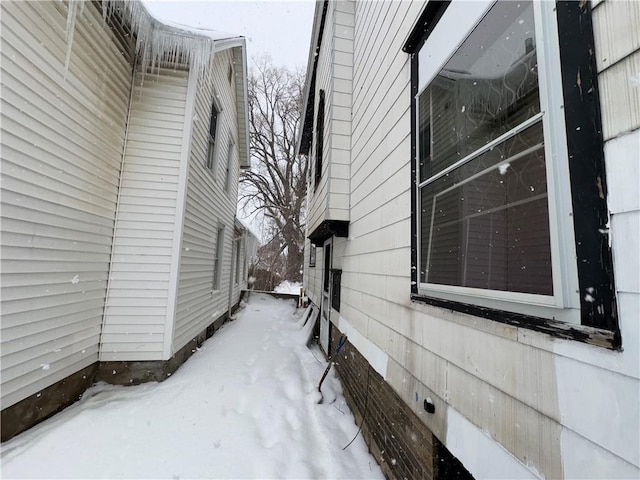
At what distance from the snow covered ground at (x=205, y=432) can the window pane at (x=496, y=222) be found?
208 cm

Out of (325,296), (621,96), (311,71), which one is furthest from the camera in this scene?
(311,71)

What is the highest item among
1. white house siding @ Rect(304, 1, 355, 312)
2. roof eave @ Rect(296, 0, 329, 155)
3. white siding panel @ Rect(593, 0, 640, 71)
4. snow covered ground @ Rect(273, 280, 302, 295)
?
roof eave @ Rect(296, 0, 329, 155)

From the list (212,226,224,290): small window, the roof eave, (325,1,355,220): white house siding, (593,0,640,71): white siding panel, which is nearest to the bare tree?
the roof eave

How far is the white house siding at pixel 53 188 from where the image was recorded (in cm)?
279

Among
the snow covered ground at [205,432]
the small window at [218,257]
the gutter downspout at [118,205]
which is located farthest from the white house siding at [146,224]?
the small window at [218,257]

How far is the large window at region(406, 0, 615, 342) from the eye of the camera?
3.51 ft

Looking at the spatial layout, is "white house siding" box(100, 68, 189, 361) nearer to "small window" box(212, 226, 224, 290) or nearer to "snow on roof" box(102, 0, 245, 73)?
"snow on roof" box(102, 0, 245, 73)

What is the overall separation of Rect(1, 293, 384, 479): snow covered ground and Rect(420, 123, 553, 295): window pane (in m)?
2.08

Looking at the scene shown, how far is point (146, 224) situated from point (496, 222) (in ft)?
15.0

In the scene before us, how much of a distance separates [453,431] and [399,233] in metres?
1.39

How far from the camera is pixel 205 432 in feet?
9.80

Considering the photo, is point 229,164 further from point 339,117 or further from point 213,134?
point 339,117

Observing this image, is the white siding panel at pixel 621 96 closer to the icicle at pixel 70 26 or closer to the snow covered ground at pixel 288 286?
the icicle at pixel 70 26

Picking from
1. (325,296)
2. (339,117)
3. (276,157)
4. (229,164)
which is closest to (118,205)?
(339,117)
